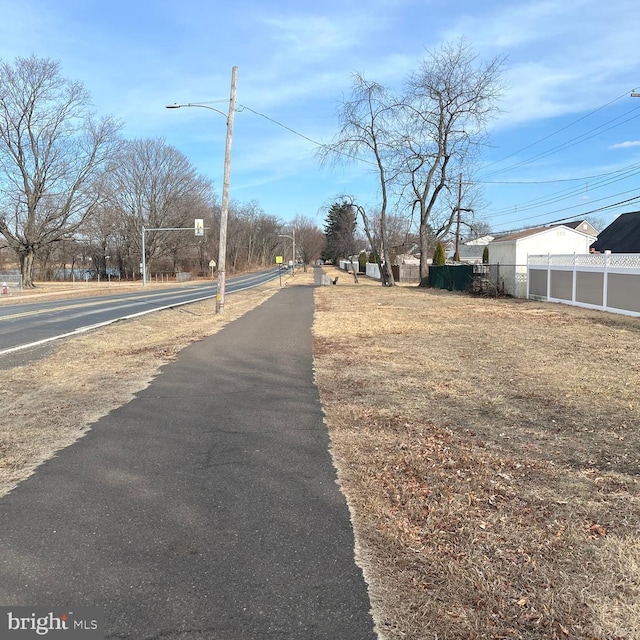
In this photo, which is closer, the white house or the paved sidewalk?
the paved sidewalk

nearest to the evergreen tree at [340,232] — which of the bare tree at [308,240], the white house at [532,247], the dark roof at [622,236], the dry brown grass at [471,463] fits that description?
the bare tree at [308,240]

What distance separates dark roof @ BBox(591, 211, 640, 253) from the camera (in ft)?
133

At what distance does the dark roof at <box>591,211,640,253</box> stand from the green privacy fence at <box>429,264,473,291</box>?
14.7 metres

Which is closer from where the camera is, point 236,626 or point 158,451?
point 236,626

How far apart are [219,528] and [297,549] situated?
1.85 feet

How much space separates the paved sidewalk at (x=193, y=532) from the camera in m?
2.49

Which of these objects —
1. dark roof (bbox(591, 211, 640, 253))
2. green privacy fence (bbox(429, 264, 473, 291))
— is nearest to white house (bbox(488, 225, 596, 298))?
green privacy fence (bbox(429, 264, 473, 291))

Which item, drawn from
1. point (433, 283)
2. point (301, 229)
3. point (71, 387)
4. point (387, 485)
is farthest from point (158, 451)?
point (301, 229)

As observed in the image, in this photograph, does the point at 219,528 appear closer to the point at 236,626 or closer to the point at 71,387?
the point at 236,626

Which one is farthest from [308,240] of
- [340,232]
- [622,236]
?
[622,236]

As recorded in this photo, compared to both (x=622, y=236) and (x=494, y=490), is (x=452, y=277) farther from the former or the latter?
(x=494, y=490)

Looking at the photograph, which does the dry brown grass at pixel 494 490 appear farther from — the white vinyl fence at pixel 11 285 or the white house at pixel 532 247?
the white vinyl fence at pixel 11 285

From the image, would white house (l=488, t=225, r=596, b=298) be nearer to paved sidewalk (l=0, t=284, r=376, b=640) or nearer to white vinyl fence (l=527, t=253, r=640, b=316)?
white vinyl fence (l=527, t=253, r=640, b=316)

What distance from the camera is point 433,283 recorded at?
39375mm
